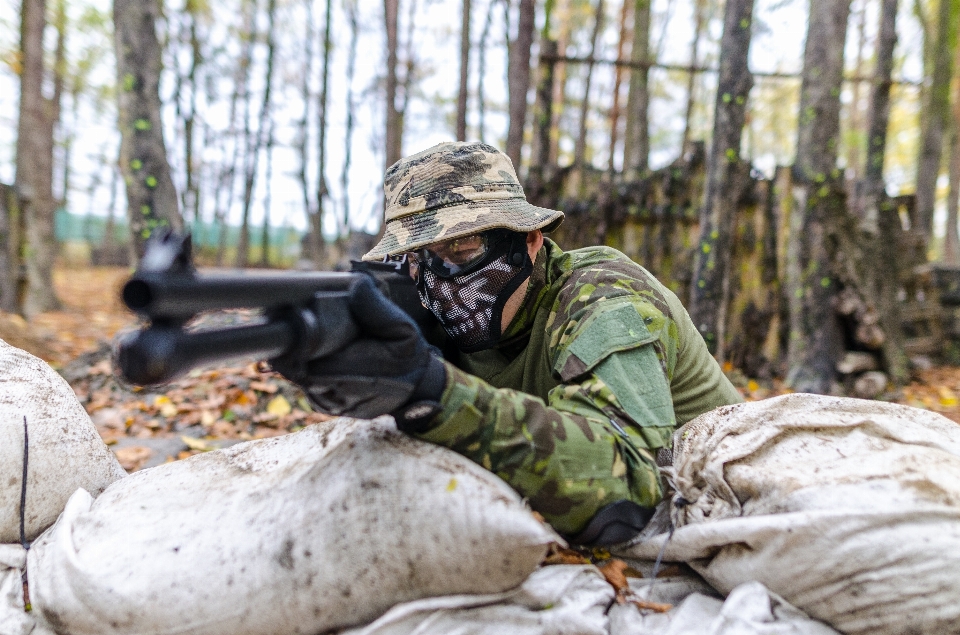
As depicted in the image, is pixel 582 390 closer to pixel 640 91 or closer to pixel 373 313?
pixel 373 313

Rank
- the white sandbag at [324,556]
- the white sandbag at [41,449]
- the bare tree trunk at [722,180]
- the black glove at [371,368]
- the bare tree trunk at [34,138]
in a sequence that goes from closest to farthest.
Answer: the black glove at [371,368] < the white sandbag at [324,556] < the white sandbag at [41,449] < the bare tree trunk at [722,180] < the bare tree trunk at [34,138]

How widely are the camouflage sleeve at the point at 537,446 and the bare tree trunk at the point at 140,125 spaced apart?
4542mm

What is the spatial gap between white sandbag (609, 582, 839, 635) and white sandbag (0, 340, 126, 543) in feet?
5.74

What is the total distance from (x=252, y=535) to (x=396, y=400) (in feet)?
1.80

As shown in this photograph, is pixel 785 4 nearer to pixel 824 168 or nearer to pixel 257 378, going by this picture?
pixel 824 168

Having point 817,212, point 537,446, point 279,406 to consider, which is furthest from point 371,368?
point 817,212

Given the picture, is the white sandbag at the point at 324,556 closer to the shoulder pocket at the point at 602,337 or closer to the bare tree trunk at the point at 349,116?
the shoulder pocket at the point at 602,337

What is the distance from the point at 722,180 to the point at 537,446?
184 inches

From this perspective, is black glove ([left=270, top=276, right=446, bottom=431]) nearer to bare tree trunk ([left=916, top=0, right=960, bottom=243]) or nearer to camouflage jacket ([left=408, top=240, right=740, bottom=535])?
camouflage jacket ([left=408, top=240, right=740, bottom=535])

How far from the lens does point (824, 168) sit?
5938 mm

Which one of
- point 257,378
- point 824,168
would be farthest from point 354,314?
point 824,168

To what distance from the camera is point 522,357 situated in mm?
2221

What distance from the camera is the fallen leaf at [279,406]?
14.2ft

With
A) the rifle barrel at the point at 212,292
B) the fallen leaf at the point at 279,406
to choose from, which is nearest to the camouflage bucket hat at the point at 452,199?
the rifle barrel at the point at 212,292
